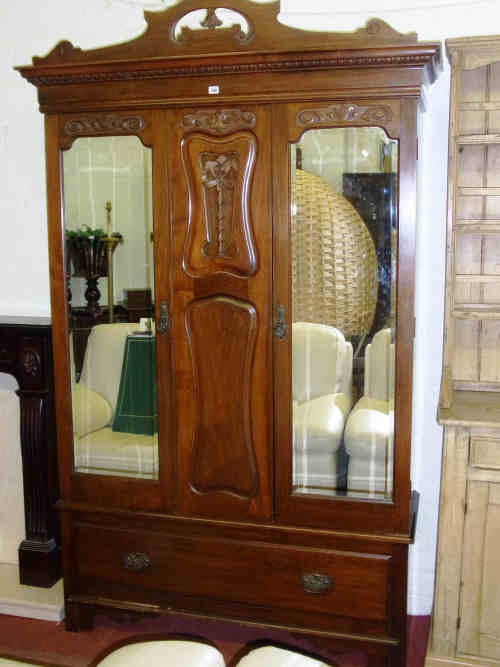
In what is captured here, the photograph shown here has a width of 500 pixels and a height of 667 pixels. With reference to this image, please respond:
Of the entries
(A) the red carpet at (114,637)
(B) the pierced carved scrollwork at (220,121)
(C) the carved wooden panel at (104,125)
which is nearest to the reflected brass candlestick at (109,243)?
(C) the carved wooden panel at (104,125)

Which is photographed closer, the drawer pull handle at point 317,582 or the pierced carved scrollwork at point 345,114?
the pierced carved scrollwork at point 345,114

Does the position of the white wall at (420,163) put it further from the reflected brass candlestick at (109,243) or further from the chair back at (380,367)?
the reflected brass candlestick at (109,243)

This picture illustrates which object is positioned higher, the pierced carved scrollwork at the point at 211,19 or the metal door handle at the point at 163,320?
the pierced carved scrollwork at the point at 211,19

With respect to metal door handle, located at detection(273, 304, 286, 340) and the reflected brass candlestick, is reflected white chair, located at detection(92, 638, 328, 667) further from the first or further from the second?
the reflected brass candlestick

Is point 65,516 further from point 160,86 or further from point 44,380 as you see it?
point 160,86

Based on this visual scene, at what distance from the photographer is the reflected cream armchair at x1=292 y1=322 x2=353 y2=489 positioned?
2.10 m

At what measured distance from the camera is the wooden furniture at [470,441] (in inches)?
82.9

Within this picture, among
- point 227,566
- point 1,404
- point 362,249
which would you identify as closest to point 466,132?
point 362,249

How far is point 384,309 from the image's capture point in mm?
2043

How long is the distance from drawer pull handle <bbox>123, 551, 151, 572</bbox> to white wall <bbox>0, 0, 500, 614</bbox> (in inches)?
40.7

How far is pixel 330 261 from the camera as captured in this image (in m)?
2.07

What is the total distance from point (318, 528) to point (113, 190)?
1256 millimetres

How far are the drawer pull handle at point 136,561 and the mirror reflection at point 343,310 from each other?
0.61m

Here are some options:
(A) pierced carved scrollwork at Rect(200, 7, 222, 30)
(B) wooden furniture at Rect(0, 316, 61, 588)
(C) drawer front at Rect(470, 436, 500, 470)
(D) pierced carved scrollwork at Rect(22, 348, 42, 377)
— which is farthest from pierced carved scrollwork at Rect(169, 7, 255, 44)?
(C) drawer front at Rect(470, 436, 500, 470)
